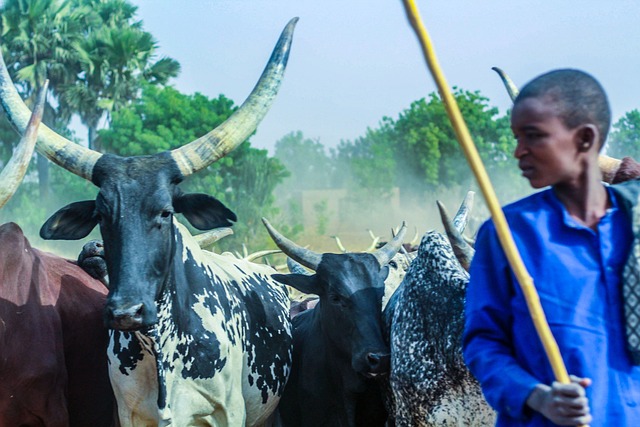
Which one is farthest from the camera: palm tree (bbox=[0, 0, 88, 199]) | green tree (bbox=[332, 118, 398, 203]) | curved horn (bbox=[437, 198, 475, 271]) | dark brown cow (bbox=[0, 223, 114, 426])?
green tree (bbox=[332, 118, 398, 203])

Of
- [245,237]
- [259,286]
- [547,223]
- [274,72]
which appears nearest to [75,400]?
[259,286]

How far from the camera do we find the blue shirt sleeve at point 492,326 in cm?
245

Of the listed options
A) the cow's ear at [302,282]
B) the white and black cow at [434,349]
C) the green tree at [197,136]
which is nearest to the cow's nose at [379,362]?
the white and black cow at [434,349]

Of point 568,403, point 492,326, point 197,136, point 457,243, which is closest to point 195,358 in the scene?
point 457,243

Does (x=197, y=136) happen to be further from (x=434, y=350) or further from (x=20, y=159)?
(x=434, y=350)

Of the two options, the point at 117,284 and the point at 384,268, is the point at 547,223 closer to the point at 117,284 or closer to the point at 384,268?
the point at 117,284

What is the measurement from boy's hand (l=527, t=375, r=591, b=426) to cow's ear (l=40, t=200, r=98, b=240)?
3024 millimetres

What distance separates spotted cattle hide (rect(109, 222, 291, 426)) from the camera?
15.3 ft

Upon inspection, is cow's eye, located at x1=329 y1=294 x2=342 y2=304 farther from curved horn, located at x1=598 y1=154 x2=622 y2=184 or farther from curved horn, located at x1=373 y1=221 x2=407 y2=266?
curved horn, located at x1=598 y1=154 x2=622 y2=184

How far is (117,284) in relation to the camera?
165 inches

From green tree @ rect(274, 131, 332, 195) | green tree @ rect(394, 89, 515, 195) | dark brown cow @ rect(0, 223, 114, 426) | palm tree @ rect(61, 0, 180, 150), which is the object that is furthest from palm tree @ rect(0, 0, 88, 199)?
green tree @ rect(274, 131, 332, 195)

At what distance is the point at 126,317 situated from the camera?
4098mm

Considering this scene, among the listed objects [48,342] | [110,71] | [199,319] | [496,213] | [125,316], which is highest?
[110,71]

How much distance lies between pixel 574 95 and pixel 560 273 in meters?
0.46
